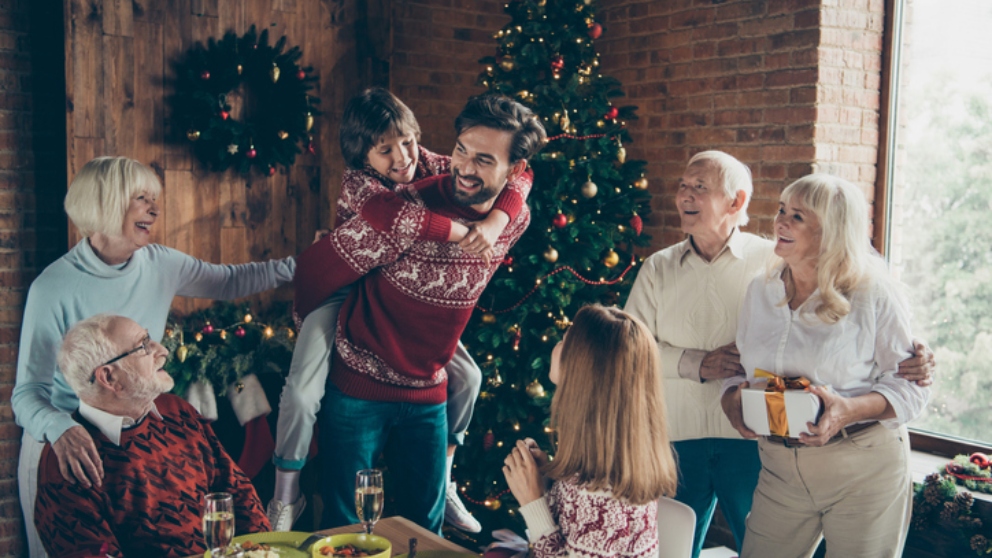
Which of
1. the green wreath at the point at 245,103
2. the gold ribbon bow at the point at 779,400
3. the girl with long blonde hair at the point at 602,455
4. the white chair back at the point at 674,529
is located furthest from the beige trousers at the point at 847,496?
the green wreath at the point at 245,103

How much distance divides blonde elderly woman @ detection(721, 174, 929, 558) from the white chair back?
1.37 ft

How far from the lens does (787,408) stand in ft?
7.61

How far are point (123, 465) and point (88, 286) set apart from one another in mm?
700

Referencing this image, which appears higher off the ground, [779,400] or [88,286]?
[88,286]

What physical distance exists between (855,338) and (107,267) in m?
2.22

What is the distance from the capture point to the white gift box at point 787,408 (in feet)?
7.47

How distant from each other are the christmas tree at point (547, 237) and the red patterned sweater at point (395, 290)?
1.03 metres

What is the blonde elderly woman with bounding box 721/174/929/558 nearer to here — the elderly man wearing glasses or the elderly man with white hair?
the elderly man with white hair

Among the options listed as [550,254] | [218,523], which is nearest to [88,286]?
[218,523]

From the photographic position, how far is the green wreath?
388 cm

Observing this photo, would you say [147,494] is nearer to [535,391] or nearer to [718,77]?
[535,391]

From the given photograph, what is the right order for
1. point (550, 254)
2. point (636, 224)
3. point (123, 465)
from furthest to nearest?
point (636, 224) → point (550, 254) → point (123, 465)

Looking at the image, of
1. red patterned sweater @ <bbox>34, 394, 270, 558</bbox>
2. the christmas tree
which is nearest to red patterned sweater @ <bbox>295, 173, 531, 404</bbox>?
red patterned sweater @ <bbox>34, 394, 270, 558</bbox>

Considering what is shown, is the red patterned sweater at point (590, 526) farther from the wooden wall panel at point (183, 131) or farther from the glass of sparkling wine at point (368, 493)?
the wooden wall panel at point (183, 131)
